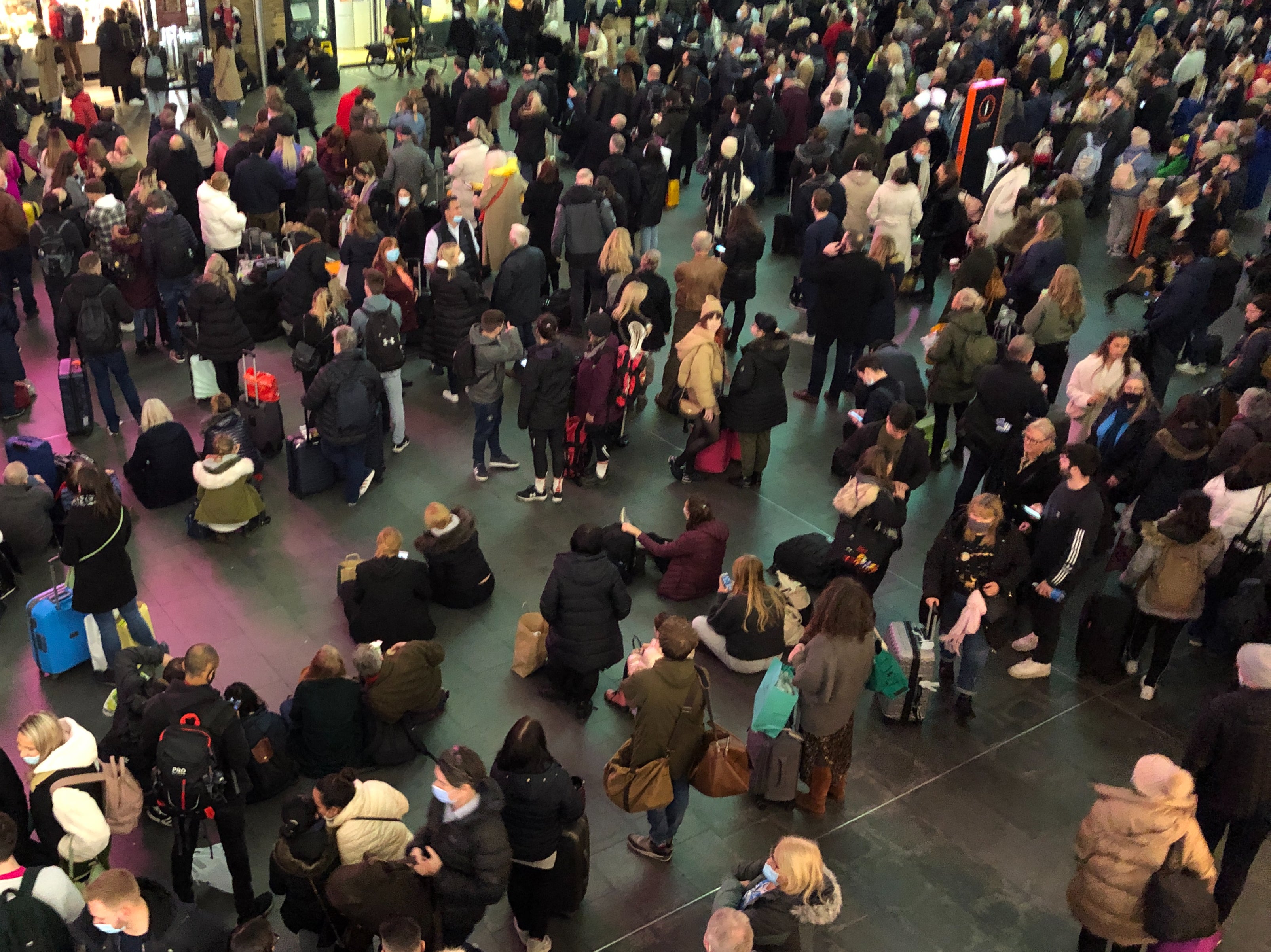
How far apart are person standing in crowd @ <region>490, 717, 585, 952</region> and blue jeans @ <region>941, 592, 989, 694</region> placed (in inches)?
107

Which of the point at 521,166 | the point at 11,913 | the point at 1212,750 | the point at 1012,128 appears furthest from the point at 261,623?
the point at 1012,128

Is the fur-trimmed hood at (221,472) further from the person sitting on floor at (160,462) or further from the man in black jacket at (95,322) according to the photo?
the man in black jacket at (95,322)

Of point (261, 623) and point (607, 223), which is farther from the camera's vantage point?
point (607, 223)

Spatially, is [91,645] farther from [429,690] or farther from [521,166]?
[521,166]

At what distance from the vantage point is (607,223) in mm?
11648

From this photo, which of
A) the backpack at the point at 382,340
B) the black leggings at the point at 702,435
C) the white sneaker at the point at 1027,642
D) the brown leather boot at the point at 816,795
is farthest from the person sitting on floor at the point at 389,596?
the white sneaker at the point at 1027,642

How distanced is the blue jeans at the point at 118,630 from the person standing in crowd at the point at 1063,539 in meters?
5.35

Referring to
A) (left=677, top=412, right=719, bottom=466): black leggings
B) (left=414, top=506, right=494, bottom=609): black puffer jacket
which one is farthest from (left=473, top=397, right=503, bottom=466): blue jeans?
(left=677, top=412, right=719, bottom=466): black leggings

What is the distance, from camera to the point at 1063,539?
7.34 meters

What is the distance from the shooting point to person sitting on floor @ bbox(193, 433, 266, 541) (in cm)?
847

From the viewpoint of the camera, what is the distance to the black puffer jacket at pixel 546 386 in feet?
28.9

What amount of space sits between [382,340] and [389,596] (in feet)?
8.94

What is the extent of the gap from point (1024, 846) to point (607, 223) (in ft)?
23.2

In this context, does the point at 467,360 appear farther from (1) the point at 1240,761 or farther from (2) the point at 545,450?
(1) the point at 1240,761
